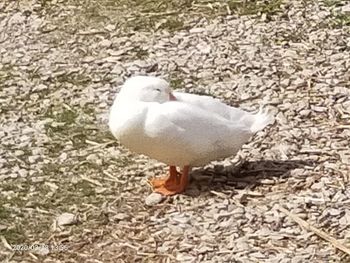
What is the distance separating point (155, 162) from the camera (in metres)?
5.09

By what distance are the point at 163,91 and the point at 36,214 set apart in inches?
31.5

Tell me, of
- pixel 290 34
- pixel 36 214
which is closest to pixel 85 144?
pixel 36 214

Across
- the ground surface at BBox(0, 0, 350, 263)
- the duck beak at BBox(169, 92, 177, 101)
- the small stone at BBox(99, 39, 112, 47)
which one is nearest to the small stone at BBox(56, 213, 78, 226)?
the ground surface at BBox(0, 0, 350, 263)

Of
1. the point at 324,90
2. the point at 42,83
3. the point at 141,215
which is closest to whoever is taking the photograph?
the point at 141,215

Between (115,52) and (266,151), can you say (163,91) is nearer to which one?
(266,151)

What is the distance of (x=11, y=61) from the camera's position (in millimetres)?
6297

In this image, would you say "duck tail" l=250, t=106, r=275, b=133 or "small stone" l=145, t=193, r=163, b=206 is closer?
"small stone" l=145, t=193, r=163, b=206

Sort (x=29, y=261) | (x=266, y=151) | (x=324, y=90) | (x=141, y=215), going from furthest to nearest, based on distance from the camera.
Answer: (x=324, y=90) < (x=266, y=151) < (x=141, y=215) < (x=29, y=261)

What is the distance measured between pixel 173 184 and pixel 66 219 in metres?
0.54

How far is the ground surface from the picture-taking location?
439cm

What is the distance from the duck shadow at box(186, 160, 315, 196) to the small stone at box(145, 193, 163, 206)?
0.46ft

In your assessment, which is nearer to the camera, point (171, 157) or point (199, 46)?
point (171, 157)

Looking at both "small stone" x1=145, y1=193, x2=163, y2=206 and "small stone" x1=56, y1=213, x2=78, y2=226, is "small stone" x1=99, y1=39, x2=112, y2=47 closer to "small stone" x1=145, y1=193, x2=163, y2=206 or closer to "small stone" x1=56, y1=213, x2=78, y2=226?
"small stone" x1=145, y1=193, x2=163, y2=206

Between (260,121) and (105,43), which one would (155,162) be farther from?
(105,43)
